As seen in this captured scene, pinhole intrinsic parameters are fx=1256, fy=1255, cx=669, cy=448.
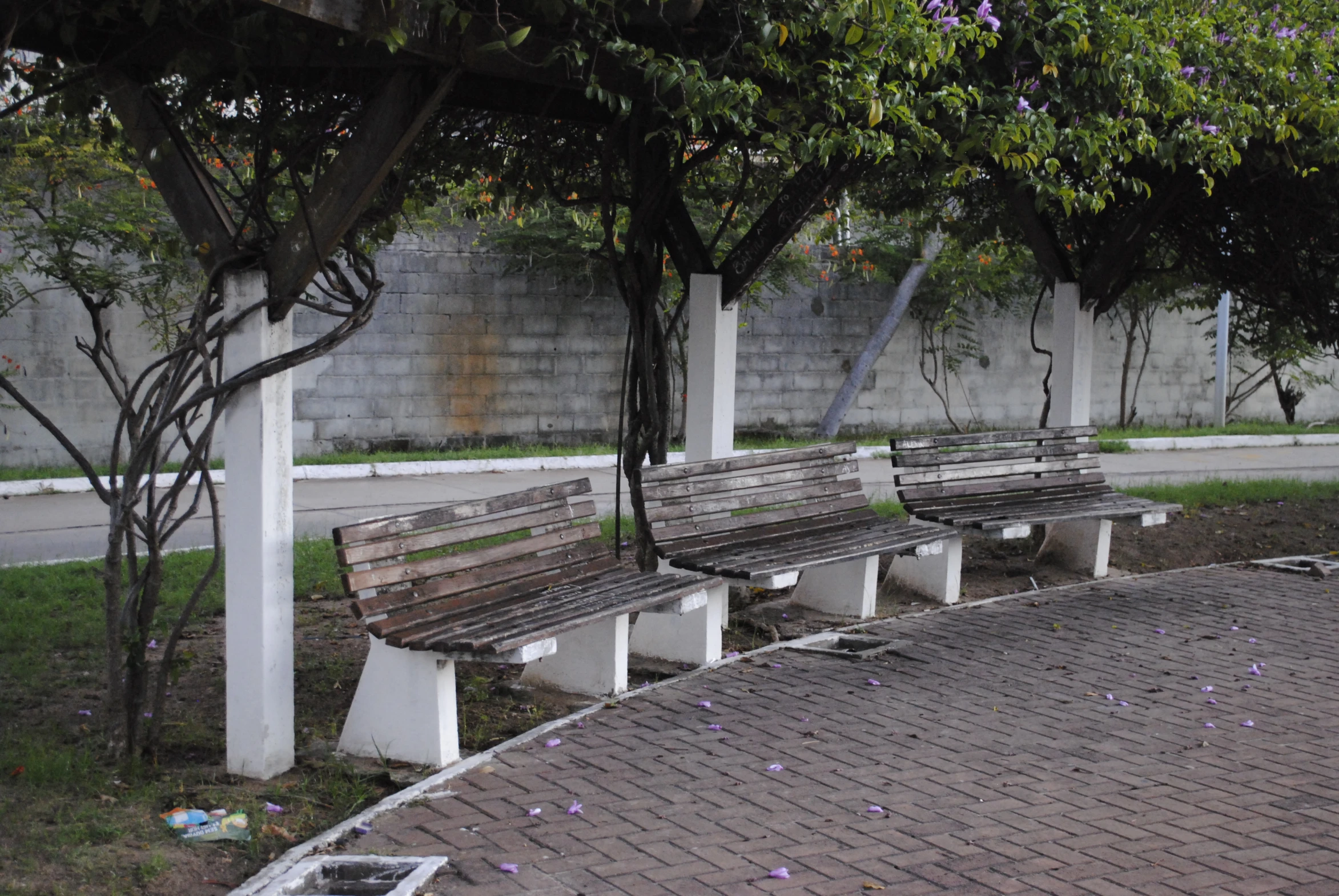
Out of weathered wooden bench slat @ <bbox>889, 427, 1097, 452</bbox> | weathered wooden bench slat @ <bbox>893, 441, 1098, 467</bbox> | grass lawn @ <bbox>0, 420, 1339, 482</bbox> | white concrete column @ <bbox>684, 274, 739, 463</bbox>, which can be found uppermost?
white concrete column @ <bbox>684, 274, 739, 463</bbox>

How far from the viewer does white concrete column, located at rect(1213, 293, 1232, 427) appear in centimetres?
1831

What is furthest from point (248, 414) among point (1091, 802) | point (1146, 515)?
point (1146, 515)

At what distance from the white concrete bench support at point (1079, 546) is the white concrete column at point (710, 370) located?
2622mm

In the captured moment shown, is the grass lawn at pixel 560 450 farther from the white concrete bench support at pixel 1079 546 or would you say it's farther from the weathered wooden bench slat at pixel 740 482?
the weathered wooden bench slat at pixel 740 482

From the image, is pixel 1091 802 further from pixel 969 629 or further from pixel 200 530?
pixel 200 530

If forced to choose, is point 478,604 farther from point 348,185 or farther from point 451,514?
point 348,185

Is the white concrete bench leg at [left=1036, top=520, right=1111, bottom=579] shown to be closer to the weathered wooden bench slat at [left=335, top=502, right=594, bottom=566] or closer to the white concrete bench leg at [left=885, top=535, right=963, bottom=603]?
the white concrete bench leg at [left=885, top=535, right=963, bottom=603]

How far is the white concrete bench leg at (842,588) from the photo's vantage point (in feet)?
21.7

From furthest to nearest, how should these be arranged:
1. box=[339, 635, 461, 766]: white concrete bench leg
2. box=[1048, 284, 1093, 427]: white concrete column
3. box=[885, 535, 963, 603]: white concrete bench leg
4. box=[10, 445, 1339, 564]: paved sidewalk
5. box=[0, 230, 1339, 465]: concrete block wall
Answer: box=[0, 230, 1339, 465]: concrete block wall
box=[10, 445, 1339, 564]: paved sidewalk
box=[1048, 284, 1093, 427]: white concrete column
box=[885, 535, 963, 603]: white concrete bench leg
box=[339, 635, 461, 766]: white concrete bench leg

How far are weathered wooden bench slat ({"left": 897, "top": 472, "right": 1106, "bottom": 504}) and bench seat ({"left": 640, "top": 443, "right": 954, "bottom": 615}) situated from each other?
19 cm

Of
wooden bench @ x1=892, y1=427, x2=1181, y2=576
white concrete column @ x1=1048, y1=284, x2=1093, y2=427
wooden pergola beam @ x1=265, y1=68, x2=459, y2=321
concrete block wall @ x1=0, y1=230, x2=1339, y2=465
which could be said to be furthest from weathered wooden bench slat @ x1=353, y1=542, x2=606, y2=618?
concrete block wall @ x1=0, y1=230, x2=1339, y2=465

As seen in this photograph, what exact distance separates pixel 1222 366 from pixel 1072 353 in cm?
1207

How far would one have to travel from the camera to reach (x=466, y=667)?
5617 mm

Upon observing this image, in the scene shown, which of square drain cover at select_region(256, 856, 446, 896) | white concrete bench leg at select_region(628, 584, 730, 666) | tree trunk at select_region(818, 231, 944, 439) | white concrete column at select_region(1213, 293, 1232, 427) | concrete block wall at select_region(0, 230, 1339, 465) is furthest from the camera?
white concrete column at select_region(1213, 293, 1232, 427)
